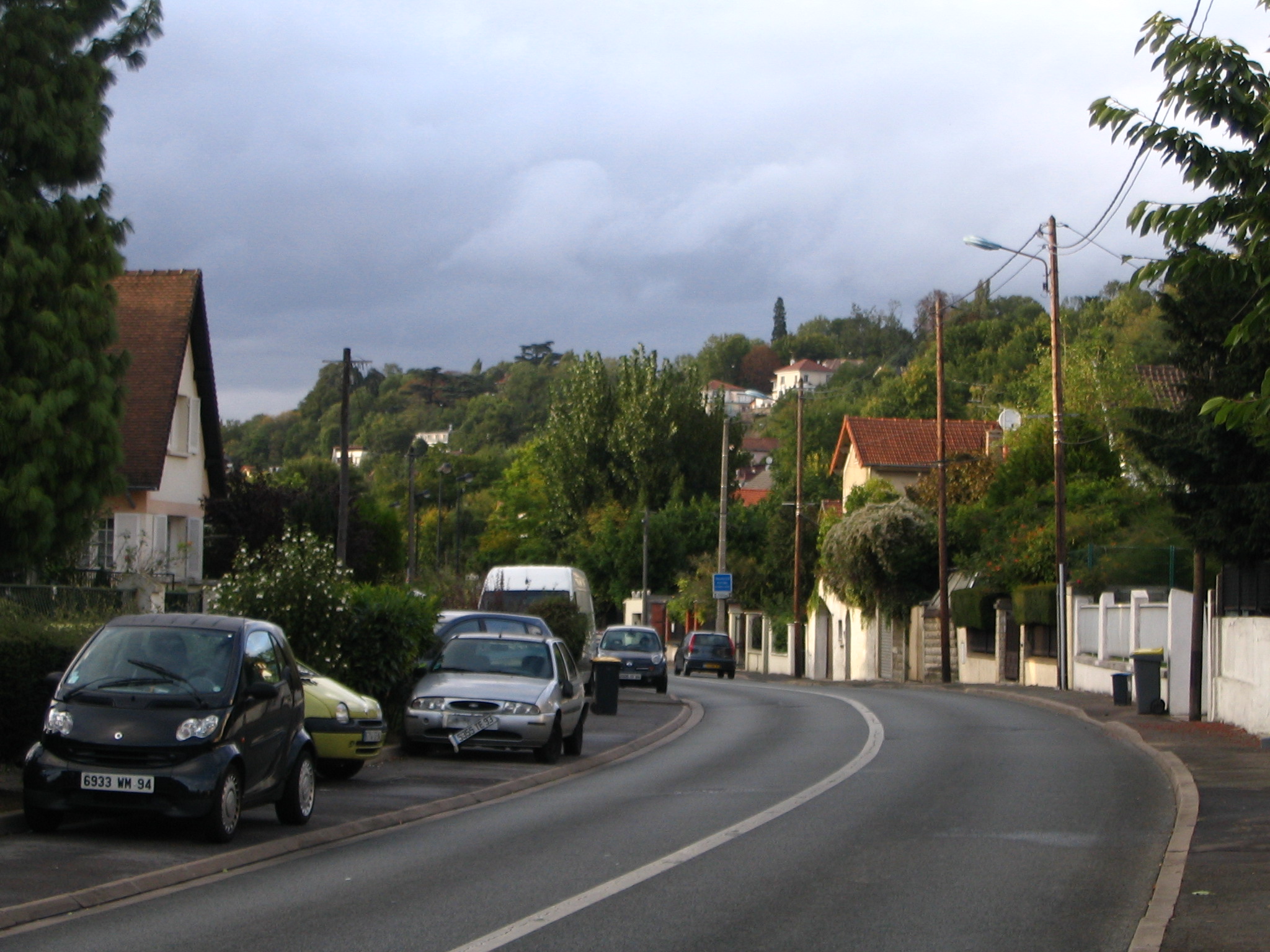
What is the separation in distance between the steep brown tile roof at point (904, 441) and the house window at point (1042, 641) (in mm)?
19243

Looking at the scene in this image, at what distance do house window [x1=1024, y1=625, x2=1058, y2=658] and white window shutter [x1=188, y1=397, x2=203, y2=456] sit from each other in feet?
67.7

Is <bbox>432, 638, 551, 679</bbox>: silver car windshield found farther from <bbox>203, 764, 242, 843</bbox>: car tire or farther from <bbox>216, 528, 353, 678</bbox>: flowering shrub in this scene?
<bbox>203, 764, 242, 843</bbox>: car tire

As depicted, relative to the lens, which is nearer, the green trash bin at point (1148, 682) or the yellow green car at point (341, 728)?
the yellow green car at point (341, 728)

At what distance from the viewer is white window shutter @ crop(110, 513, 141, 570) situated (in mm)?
29203

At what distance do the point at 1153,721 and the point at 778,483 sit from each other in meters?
67.4

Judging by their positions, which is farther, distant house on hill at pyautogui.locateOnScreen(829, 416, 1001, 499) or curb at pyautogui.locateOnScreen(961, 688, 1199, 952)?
distant house on hill at pyautogui.locateOnScreen(829, 416, 1001, 499)

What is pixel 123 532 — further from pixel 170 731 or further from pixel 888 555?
pixel 888 555

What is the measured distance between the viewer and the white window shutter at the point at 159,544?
91.8 ft

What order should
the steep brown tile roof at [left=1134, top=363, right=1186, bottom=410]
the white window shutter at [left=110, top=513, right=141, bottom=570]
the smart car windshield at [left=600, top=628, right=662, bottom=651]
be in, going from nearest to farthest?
the white window shutter at [left=110, top=513, right=141, bottom=570] < the smart car windshield at [left=600, top=628, right=662, bottom=651] < the steep brown tile roof at [left=1134, top=363, right=1186, bottom=410]

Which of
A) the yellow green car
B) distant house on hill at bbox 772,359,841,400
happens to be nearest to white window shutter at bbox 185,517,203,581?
the yellow green car

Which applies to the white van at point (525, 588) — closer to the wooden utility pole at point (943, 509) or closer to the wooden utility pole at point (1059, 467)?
the wooden utility pole at point (1059, 467)

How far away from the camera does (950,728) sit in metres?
23.9

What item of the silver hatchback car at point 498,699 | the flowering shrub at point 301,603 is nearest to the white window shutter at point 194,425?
the flowering shrub at point 301,603

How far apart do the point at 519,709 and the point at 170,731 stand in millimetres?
7147
